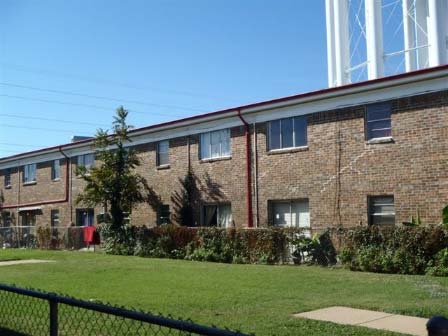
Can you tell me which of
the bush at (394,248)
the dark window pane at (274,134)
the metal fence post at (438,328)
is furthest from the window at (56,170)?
the metal fence post at (438,328)

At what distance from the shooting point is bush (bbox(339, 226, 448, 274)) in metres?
14.8

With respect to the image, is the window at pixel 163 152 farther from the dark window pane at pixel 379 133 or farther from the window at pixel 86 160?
the dark window pane at pixel 379 133

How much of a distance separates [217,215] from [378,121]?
821cm

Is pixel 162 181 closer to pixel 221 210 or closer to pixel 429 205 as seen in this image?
pixel 221 210

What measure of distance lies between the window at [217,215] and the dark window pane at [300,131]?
14.2 feet

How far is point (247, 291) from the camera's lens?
11570mm

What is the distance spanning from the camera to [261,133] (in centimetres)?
2241

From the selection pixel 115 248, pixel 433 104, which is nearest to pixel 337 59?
pixel 433 104

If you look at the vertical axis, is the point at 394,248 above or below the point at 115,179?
below

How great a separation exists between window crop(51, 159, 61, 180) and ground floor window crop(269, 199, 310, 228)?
17.0 metres

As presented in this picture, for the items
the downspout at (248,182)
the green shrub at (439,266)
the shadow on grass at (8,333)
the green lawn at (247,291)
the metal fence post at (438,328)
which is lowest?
the shadow on grass at (8,333)

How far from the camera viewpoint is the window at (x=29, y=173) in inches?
1470

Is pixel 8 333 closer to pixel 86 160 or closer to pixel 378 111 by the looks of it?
pixel 378 111

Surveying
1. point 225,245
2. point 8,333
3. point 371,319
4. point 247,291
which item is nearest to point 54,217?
point 225,245
